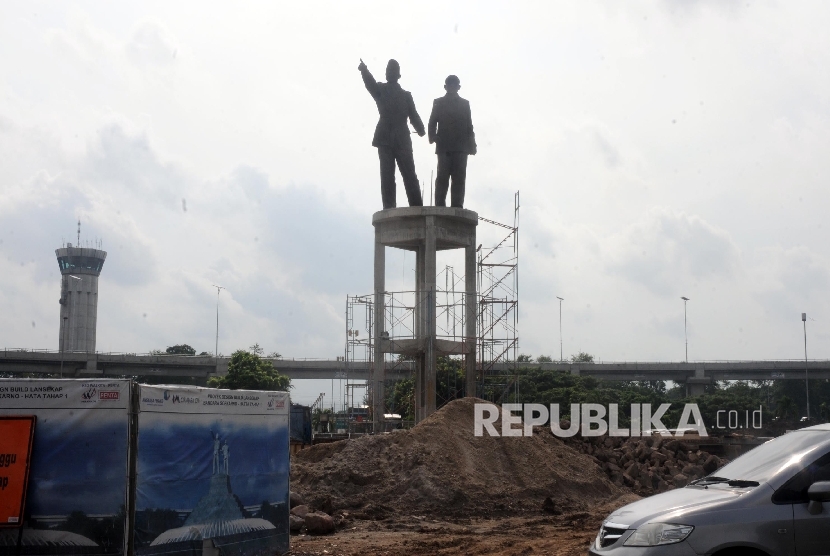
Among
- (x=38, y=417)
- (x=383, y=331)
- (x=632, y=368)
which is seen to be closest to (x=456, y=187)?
(x=383, y=331)

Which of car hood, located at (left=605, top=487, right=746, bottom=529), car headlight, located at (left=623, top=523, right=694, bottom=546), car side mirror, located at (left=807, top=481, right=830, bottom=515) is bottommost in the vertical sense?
car headlight, located at (left=623, top=523, right=694, bottom=546)

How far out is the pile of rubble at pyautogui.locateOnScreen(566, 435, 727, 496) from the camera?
26266mm

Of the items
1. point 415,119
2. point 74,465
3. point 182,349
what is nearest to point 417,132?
point 415,119

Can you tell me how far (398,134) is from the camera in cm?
3453

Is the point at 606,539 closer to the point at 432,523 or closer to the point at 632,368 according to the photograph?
the point at 432,523

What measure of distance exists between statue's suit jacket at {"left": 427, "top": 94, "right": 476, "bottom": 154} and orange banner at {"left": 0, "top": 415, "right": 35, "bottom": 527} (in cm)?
2456

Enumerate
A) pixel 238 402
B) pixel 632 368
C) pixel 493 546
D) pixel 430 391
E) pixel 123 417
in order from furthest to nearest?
pixel 632 368 → pixel 430 391 → pixel 493 546 → pixel 238 402 → pixel 123 417

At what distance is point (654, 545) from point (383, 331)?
82.4ft

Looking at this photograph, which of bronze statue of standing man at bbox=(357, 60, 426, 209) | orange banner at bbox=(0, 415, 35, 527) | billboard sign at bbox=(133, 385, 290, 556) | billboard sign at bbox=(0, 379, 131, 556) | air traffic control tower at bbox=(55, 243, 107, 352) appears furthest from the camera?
air traffic control tower at bbox=(55, 243, 107, 352)

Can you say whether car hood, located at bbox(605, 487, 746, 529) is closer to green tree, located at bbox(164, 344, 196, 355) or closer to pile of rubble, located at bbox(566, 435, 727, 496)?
pile of rubble, located at bbox(566, 435, 727, 496)

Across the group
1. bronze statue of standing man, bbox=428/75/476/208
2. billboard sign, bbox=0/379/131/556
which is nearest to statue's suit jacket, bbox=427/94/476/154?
bronze statue of standing man, bbox=428/75/476/208

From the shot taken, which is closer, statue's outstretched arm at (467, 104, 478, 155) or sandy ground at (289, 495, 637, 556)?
sandy ground at (289, 495, 637, 556)

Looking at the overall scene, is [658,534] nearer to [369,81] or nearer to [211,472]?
[211,472]

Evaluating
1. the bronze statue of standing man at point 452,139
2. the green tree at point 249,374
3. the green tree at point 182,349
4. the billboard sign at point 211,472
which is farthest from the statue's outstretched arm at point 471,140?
the green tree at point 182,349
